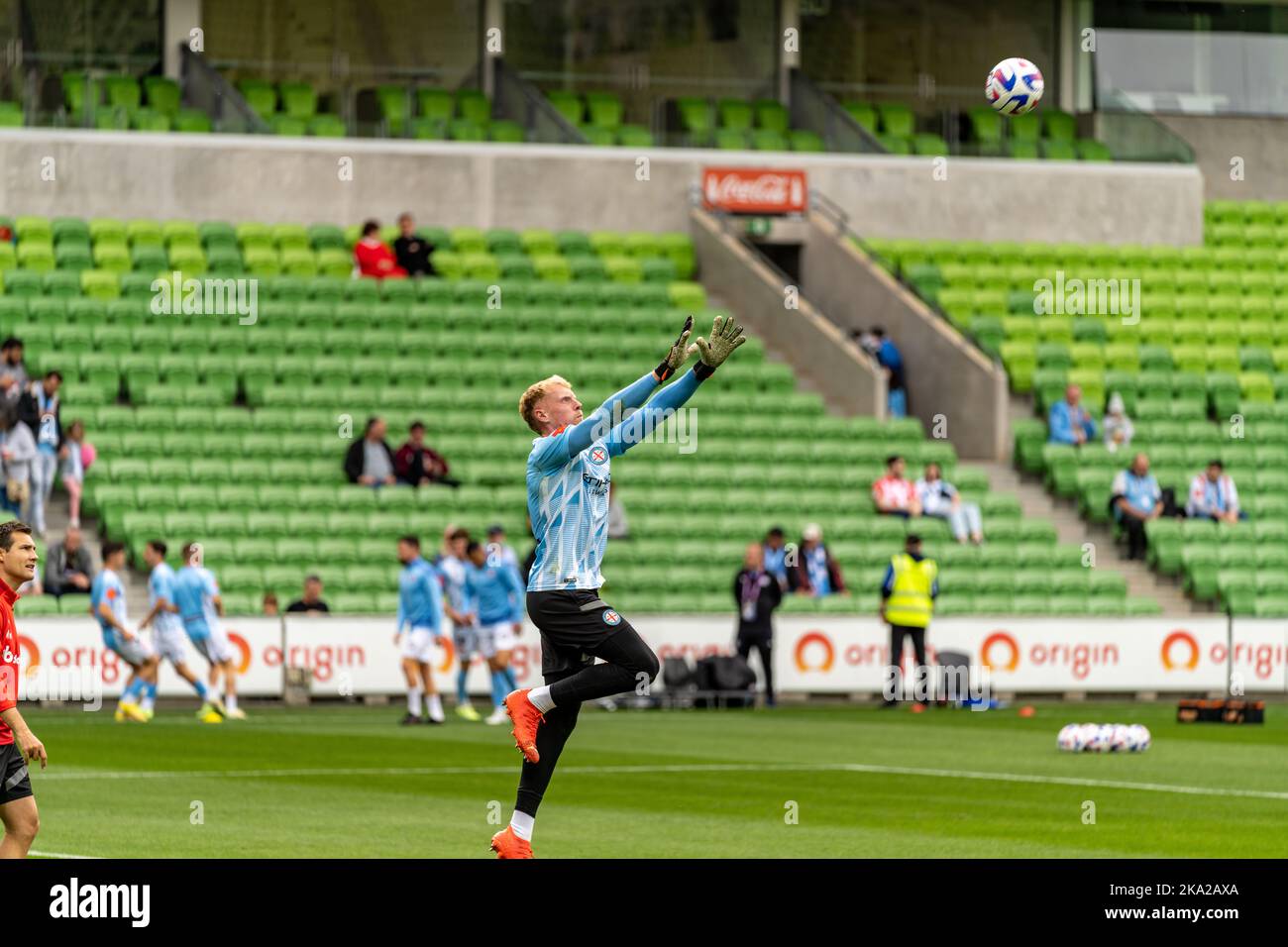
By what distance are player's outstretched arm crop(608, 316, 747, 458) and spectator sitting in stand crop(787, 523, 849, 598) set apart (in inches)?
727

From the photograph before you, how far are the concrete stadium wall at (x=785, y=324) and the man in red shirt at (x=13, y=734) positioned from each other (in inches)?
1002

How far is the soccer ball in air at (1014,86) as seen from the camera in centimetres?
1972

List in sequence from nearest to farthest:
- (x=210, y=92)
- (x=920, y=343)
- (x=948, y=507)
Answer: (x=948, y=507), (x=920, y=343), (x=210, y=92)

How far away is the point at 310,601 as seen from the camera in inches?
1100

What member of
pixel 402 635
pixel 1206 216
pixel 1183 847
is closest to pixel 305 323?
pixel 402 635

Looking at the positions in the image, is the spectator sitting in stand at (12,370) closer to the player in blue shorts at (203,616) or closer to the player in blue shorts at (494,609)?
the player in blue shorts at (203,616)

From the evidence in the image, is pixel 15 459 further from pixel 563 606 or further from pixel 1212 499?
pixel 563 606

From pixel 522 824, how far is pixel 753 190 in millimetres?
28344

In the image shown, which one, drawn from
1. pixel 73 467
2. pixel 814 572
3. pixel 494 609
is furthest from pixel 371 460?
pixel 814 572

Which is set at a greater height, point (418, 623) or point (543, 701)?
point (543, 701)

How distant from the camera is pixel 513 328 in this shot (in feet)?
117

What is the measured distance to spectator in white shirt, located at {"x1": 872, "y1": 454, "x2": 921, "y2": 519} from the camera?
3278cm

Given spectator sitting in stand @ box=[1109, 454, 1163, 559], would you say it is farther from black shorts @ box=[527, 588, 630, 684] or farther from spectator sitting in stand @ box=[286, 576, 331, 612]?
black shorts @ box=[527, 588, 630, 684]

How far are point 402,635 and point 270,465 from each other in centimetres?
488
